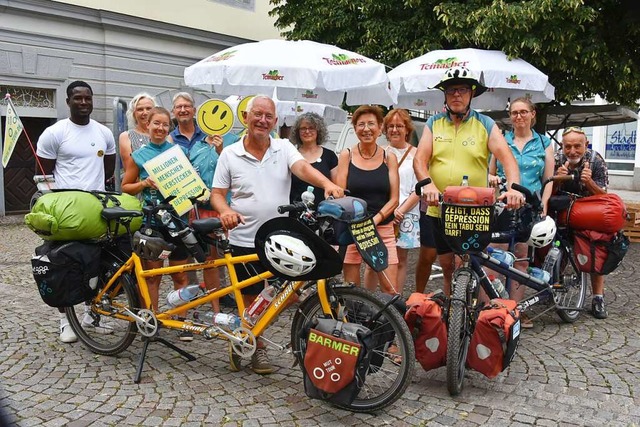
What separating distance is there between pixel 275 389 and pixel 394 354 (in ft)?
2.84

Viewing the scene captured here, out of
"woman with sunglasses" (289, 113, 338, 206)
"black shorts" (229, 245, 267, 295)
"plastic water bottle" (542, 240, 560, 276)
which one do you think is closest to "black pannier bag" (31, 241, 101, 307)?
"black shorts" (229, 245, 267, 295)

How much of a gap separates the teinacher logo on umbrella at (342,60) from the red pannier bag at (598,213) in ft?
10.4

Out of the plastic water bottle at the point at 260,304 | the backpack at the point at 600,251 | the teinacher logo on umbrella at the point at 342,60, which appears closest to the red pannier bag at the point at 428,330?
the plastic water bottle at the point at 260,304

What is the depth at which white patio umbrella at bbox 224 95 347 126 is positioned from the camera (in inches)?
439

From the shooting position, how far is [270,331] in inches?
187

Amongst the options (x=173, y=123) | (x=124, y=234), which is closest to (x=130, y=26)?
(x=173, y=123)

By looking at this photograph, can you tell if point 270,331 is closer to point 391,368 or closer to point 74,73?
point 391,368

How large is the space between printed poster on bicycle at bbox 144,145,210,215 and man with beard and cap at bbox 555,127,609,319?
3085mm

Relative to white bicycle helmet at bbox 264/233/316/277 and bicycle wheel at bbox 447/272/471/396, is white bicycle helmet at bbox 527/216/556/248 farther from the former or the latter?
white bicycle helmet at bbox 264/233/316/277

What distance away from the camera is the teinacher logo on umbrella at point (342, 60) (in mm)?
7148

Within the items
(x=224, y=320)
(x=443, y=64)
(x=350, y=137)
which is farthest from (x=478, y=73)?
(x=350, y=137)

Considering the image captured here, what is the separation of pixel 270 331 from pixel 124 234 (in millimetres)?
1305

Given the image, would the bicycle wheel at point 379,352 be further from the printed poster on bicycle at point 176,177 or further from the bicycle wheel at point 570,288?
the bicycle wheel at point 570,288

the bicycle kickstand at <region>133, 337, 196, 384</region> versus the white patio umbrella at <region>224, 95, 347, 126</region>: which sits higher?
the white patio umbrella at <region>224, 95, 347, 126</region>
